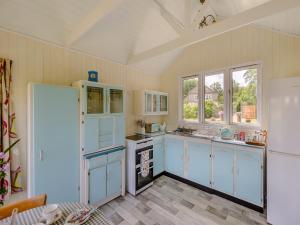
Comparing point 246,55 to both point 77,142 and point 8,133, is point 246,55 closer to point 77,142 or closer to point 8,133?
point 77,142

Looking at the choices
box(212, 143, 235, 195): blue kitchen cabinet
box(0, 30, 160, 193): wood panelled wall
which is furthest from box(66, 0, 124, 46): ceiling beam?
box(212, 143, 235, 195): blue kitchen cabinet

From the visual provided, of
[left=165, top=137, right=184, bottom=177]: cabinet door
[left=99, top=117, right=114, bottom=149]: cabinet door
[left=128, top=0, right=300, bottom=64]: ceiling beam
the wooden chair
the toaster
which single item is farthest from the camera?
the toaster

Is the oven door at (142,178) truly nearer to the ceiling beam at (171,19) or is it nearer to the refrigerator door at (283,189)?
the refrigerator door at (283,189)

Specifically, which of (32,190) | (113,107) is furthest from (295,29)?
(32,190)

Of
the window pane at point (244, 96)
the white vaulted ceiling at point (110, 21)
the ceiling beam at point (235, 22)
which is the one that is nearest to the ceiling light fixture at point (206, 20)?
the white vaulted ceiling at point (110, 21)

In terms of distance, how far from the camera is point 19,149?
6.32 ft

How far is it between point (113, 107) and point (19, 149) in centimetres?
136

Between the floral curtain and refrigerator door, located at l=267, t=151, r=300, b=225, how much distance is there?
129 inches

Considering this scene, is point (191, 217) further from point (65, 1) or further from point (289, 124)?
point (65, 1)

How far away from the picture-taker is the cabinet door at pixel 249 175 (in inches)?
88.0

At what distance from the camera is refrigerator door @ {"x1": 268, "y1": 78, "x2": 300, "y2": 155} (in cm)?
176

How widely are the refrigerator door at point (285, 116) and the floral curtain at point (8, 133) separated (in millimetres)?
3260

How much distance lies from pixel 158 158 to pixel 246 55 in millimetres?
2683

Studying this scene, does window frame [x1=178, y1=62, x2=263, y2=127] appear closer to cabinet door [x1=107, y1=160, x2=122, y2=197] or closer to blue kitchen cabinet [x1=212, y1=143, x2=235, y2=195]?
blue kitchen cabinet [x1=212, y1=143, x2=235, y2=195]
